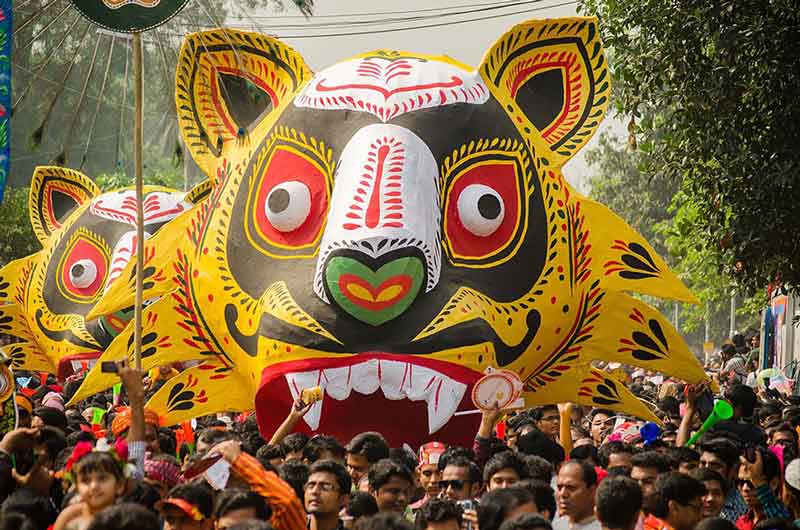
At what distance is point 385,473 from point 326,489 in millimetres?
453

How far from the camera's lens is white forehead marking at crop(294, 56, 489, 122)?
31.1 feet

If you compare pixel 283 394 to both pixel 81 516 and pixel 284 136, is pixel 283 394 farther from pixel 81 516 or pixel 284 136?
pixel 81 516

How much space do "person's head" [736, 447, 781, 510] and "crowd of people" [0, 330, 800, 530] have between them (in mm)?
10

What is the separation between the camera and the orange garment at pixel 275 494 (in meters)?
5.70

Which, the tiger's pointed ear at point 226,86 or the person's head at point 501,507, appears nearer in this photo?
the person's head at point 501,507

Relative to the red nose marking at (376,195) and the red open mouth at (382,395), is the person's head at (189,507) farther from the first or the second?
the red nose marking at (376,195)

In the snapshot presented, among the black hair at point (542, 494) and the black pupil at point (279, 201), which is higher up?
the black pupil at point (279, 201)

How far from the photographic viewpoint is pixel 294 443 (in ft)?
27.8

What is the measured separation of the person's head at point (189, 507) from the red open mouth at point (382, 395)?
303 centimetres

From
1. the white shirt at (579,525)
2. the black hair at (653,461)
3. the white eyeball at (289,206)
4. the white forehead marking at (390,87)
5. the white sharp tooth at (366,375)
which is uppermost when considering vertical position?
the white forehead marking at (390,87)

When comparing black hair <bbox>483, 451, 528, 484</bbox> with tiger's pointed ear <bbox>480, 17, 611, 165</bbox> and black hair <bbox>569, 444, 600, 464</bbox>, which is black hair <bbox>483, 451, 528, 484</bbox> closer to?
black hair <bbox>569, 444, 600, 464</bbox>

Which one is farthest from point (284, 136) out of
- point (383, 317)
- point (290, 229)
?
point (383, 317)

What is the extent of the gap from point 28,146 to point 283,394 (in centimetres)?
225

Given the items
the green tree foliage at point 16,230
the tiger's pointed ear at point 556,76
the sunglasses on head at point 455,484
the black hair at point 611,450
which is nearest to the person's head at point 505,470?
the sunglasses on head at point 455,484
